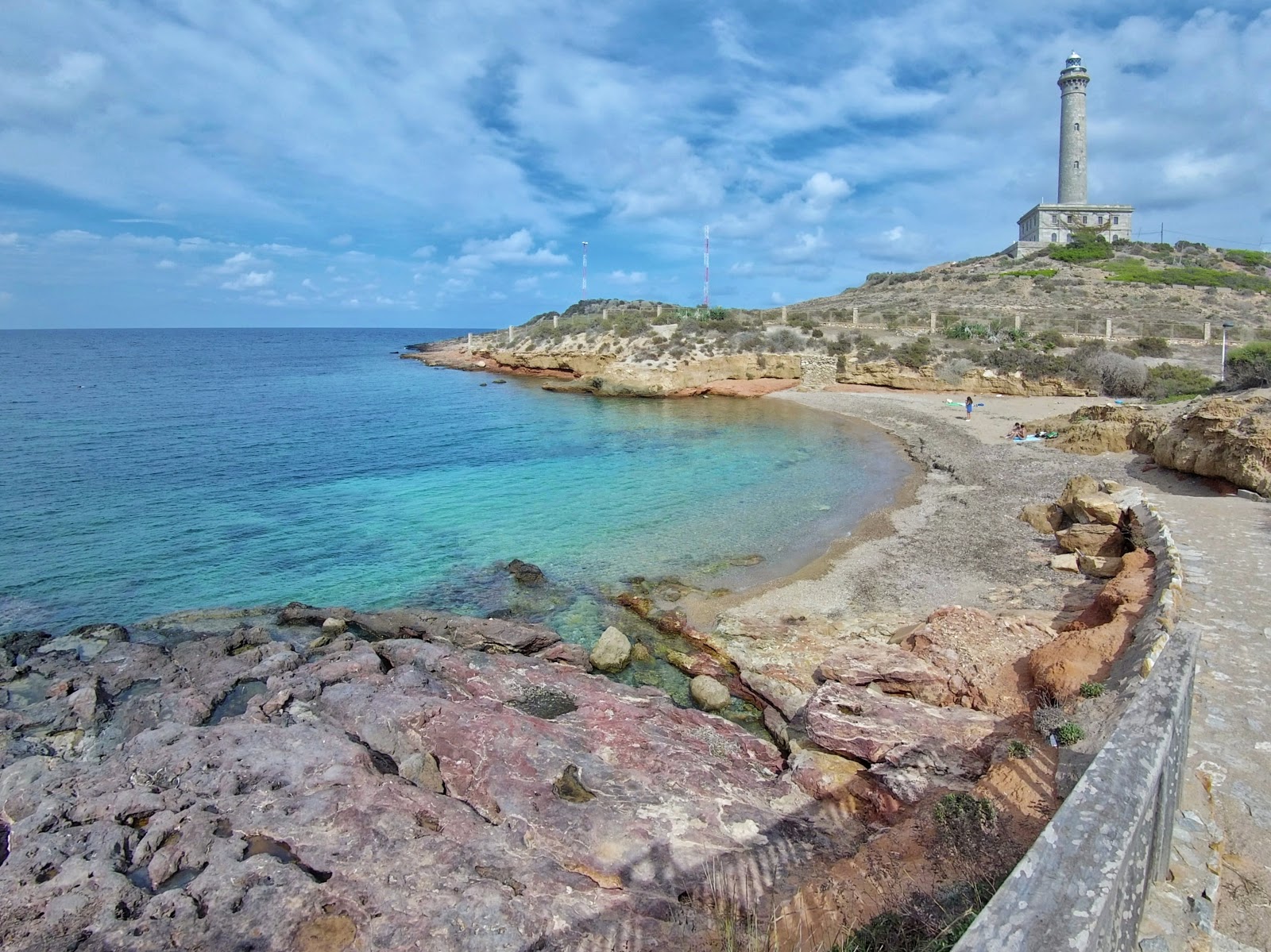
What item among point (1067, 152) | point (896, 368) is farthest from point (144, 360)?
point (1067, 152)

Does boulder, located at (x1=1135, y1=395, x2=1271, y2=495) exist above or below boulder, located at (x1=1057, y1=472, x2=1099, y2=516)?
above

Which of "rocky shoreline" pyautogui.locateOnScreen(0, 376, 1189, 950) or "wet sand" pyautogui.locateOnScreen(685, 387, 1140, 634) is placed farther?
"wet sand" pyautogui.locateOnScreen(685, 387, 1140, 634)

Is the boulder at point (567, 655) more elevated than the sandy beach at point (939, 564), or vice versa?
the sandy beach at point (939, 564)

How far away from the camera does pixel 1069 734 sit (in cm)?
675

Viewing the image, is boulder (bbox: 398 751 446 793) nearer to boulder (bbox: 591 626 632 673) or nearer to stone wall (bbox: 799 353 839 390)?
boulder (bbox: 591 626 632 673)

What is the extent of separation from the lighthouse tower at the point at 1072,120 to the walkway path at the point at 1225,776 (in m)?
78.8

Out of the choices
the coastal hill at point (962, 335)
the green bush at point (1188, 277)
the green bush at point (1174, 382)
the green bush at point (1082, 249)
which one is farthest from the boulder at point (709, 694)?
the green bush at point (1082, 249)

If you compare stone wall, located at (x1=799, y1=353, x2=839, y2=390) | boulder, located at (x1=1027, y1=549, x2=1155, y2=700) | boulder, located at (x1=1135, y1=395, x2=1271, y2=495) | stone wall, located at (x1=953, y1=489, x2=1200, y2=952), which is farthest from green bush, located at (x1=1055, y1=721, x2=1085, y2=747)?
stone wall, located at (x1=799, y1=353, x2=839, y2=390)

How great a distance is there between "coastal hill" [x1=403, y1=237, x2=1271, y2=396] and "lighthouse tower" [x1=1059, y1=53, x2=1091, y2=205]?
7.83 m

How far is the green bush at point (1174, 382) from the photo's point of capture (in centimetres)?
3159

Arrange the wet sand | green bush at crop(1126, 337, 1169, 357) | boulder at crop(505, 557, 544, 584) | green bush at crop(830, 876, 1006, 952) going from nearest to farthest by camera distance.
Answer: green bush at crop(830, 876, 1006, 952) → the wet sand → boulder at crop(505, 557, 544, 584) → green bush at crop(1126, 337, 1169, 357)

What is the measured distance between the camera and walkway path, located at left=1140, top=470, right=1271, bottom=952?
4047mm

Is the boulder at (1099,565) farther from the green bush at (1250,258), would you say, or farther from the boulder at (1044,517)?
the green bush at (1250,258)

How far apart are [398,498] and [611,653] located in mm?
13143
